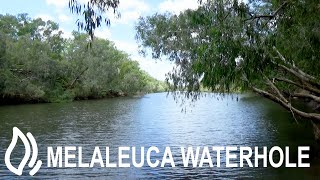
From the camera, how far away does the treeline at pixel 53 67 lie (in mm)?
52031

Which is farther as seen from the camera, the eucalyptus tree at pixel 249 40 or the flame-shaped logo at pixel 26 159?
the flame-shaped logo at pixel 26 159

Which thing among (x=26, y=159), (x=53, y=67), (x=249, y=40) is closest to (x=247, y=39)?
(x=249, y=40)

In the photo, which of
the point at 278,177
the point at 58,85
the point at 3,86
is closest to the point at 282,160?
the point at 278,177

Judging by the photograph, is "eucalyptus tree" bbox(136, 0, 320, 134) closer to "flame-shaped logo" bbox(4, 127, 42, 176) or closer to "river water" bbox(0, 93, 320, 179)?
"river water" bbox(0, 93, 320, 179)

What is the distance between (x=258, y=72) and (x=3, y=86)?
153 feet

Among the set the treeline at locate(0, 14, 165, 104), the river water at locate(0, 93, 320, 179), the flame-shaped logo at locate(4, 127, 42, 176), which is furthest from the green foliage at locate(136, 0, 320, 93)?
the treeline at locate(0, 14, 165, 104)

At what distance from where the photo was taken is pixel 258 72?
862 centimetres

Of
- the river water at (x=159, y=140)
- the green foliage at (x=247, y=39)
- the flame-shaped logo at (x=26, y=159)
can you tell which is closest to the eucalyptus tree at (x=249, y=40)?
the green foliage at (x=247, y=39)

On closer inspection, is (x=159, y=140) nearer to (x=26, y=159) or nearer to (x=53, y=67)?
(x=26, y=159)

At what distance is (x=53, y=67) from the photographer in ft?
187

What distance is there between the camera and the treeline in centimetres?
5203

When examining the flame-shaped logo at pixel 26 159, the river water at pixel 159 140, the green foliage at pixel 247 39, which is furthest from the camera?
the flame-shaped logo at pixel 26 159

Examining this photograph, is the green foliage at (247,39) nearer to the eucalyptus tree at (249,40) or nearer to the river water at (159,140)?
the eucalyptus tree at (249,40)

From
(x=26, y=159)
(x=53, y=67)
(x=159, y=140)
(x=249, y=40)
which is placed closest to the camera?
(x=249, y=40)
